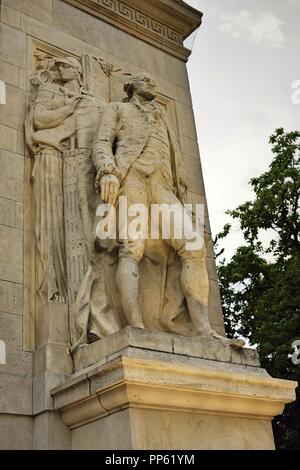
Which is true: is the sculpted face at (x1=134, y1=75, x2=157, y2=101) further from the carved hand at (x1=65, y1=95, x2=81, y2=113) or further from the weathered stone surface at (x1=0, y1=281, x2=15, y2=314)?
the weathered stone surface at (x1=0, y1=281, x2=15, y2=314)

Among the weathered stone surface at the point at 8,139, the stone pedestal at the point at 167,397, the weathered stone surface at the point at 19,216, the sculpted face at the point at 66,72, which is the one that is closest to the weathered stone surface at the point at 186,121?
the sculpted face at the point at 66,72

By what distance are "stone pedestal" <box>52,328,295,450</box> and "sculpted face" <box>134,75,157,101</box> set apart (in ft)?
12.7

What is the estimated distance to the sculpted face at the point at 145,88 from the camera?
8.84 m

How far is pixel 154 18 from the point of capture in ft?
38.0

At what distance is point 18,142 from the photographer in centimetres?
826

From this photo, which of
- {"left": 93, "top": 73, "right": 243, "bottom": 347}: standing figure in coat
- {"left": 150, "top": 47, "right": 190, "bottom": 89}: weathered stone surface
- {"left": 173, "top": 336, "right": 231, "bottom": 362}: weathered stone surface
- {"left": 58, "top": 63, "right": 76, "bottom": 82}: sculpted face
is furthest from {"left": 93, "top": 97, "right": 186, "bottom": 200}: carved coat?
{"left": 150, "top": 47, "right": 190, "bottom": 89}: weathered stone surface

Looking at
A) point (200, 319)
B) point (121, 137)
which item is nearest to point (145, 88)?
point (121, 137)

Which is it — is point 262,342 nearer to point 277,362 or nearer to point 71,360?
point 277,362

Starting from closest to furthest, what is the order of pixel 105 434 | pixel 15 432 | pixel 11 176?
pixel 105 434 < pixel 15 432 < pixel 11 176

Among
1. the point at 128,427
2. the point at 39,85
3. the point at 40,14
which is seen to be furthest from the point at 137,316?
the point at 40,14

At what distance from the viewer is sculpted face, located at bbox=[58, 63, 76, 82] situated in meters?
9.01

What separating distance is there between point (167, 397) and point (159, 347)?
562 mm

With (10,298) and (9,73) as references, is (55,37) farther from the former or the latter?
(10,298)
